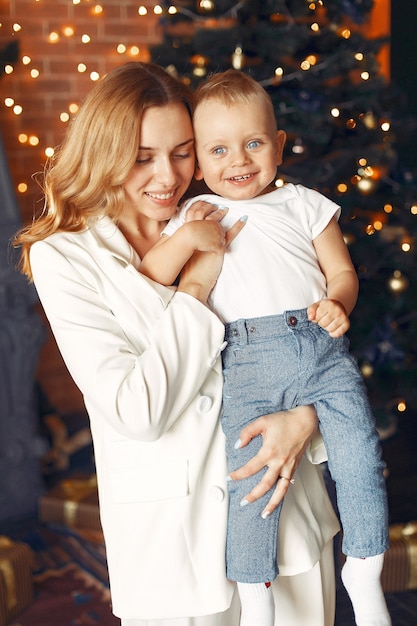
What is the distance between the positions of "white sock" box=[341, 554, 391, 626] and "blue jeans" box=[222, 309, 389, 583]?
28 mm

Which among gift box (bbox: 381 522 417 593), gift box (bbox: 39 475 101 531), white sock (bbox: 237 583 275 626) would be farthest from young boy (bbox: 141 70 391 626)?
gift box (bbox: 39 475 101 531)

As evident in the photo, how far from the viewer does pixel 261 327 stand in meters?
1.59

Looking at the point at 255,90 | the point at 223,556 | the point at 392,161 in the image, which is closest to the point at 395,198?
the point at 392,161

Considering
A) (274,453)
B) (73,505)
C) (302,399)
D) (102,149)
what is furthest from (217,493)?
(73,505)

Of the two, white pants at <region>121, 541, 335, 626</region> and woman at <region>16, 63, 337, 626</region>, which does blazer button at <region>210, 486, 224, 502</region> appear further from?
white pants at <region>121, 541, 335, 626</region>

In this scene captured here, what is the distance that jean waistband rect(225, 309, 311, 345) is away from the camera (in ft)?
5.22

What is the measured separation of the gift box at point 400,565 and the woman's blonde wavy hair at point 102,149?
1.94 metres

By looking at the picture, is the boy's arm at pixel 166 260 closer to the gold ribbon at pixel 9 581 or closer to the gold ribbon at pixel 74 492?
the gold ribbon at pixel 9 581

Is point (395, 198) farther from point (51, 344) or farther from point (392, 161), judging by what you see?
point (51, 344)

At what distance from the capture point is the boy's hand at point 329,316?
1.59 metres

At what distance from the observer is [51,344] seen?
443 cm

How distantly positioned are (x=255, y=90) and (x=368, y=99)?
177 cm

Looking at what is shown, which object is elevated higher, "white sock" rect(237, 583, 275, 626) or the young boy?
the young boy

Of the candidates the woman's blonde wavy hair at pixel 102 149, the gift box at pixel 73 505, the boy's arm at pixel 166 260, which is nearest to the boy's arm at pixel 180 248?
the boy's arm at pixel 166 260
